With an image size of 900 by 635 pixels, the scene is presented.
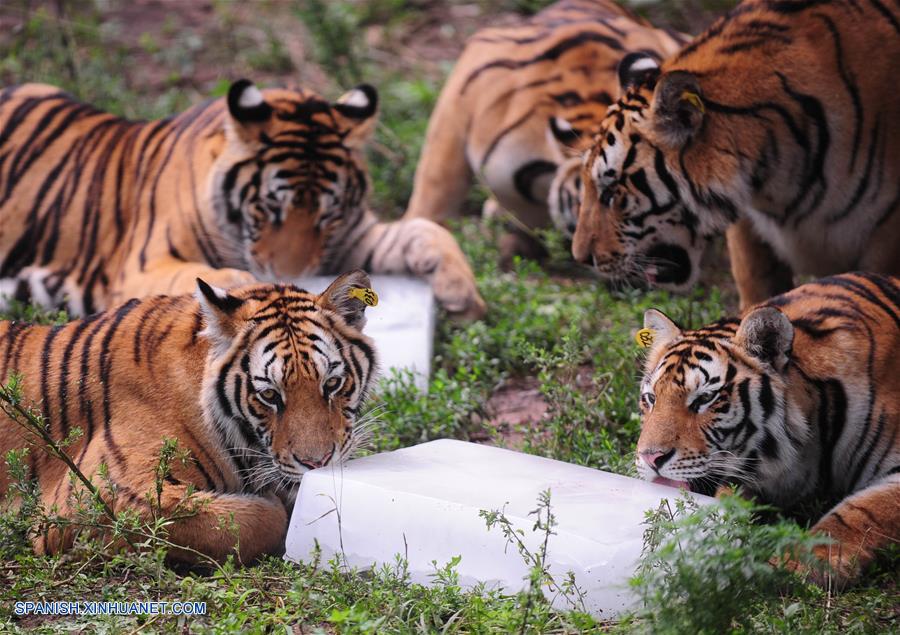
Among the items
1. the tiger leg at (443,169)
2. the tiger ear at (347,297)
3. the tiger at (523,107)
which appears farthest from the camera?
the tiger leg at (443,169)

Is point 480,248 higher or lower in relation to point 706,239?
lower

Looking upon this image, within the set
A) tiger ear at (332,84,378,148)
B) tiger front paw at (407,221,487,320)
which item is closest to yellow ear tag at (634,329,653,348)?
tiger front paw at (407,221,487,320)

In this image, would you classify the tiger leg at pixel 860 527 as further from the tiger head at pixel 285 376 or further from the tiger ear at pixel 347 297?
the tiger ear at pixel 347 297

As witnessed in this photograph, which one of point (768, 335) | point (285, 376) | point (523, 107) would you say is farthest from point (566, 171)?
point (285, 376)

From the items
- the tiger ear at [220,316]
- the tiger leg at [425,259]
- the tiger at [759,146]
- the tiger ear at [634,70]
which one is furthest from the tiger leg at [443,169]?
the tiger ear at [220,316]

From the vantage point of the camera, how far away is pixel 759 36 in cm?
435

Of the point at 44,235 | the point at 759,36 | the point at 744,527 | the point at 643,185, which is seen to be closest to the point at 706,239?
the point at 643,185

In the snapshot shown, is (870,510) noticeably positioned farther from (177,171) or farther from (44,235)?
(44,235)

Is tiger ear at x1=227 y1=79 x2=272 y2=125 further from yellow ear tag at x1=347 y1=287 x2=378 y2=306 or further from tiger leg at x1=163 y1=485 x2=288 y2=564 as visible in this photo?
tiger leg at x1=163 y1=485 x2=288 y2=564

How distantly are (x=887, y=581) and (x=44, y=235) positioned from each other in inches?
165

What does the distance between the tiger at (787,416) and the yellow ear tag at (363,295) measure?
898mm

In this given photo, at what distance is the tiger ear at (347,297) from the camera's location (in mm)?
3752

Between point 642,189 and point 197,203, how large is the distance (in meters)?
2.16

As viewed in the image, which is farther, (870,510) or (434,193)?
(434,193)
